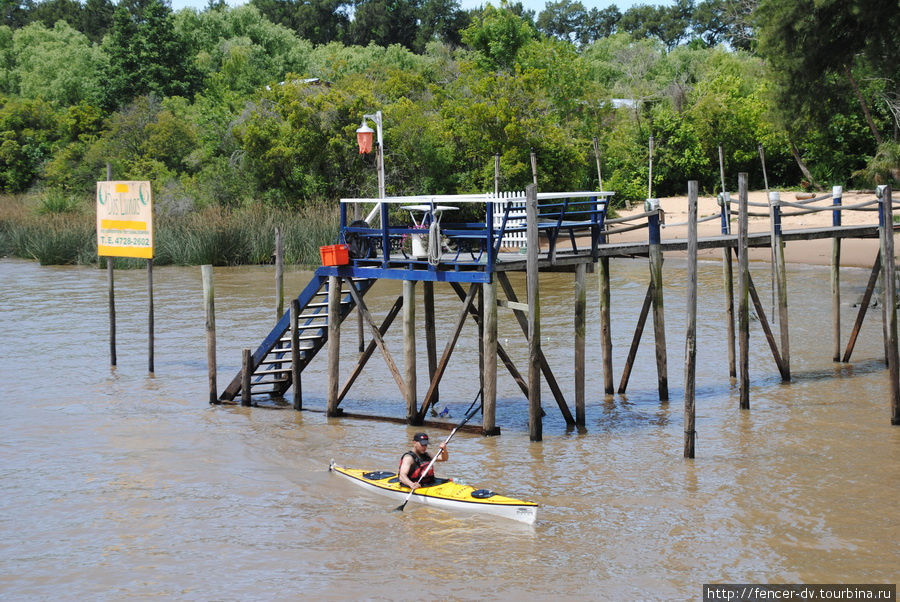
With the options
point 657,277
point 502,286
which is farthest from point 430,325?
point 657,277

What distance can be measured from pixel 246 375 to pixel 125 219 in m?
5.05

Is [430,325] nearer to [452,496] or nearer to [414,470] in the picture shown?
[414,470]

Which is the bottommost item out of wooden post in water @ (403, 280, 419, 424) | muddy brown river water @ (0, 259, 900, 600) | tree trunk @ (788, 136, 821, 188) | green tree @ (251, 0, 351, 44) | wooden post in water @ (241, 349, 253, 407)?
muddy brown river water @ (0, 259, 900, 600)

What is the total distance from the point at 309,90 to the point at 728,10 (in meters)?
59.3

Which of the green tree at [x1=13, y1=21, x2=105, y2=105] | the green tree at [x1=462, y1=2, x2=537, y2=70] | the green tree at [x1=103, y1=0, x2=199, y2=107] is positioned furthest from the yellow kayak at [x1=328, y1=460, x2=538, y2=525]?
the green tree at [x1=13, y1=21, x2=105, y2=105]

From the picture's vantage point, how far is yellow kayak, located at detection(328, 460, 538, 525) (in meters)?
10.9

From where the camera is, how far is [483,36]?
49.8 metres

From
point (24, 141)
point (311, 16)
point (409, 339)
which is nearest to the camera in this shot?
point (409, 339)

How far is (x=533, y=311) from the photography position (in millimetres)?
13391

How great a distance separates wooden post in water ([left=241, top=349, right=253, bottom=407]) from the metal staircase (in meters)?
0.08

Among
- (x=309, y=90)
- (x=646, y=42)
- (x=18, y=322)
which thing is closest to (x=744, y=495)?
(x=18, y=322)

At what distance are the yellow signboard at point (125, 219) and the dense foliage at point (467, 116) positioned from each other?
17.8 metres

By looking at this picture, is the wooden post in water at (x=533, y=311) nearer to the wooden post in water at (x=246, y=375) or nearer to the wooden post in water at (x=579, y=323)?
the wooden post in water at (x=579, y=323)

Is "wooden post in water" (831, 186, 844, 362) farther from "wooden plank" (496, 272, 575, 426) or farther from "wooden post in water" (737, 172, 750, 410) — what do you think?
"wooden plank" (496, 272, 575, 426)
